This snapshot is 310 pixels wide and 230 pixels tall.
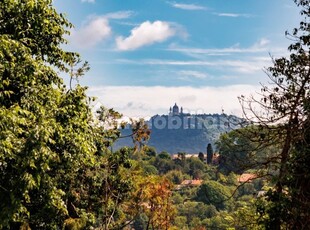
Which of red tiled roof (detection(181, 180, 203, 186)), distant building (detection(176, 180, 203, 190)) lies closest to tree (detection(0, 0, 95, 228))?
distant building (detection(176, 180, 203, 190))

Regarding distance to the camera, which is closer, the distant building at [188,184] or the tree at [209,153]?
the distant building at [188,184]

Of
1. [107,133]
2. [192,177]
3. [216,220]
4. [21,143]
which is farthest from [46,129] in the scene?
[192,177]

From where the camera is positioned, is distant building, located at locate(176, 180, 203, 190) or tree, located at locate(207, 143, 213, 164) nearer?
distant building, located at locate(176, 180, 203, 190)

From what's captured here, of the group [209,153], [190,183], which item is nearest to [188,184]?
[190,183]

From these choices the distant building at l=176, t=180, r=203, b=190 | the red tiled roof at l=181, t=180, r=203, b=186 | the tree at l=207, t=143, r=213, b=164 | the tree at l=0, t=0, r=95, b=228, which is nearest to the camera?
the tree at l=0, t=0, r=95, b=228

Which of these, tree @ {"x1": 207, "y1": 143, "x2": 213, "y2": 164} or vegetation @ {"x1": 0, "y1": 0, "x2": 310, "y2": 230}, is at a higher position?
vegetation @ {"x1": 0, "y1": 0, "x2": 310, "y2": 230}

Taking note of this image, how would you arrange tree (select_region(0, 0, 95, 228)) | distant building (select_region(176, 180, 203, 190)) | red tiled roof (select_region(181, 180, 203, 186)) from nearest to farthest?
1. tree (select_region(0, 0, 95, 228))
2. distant building (select_region(176, 180, 203, 190))
3. red tiled roof (select_region(181, 180, 203, 186))

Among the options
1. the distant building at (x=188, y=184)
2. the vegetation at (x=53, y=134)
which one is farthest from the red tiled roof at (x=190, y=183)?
the vegetation at (x=53, y=134)

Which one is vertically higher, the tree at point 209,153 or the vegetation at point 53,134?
the vegetation at point 53,134

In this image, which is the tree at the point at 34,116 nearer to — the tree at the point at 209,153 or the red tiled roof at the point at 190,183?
the red tiled roof at the point at 190,183

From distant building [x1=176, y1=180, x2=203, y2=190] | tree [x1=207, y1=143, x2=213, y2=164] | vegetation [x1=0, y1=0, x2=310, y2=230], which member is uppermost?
vegetation [x1=0, y1=0, x2=310, y2=230]

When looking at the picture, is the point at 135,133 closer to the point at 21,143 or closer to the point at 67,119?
the point at 67,119

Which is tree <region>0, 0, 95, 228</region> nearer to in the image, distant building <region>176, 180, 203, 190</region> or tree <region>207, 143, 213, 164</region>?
distant building <region>176, 180, 203, 190</region>

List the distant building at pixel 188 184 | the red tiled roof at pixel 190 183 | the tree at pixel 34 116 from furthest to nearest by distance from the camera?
the red tiled roof at pixel 190 183
the distant building at pixel 188 184
the tree at pixel 34 116
